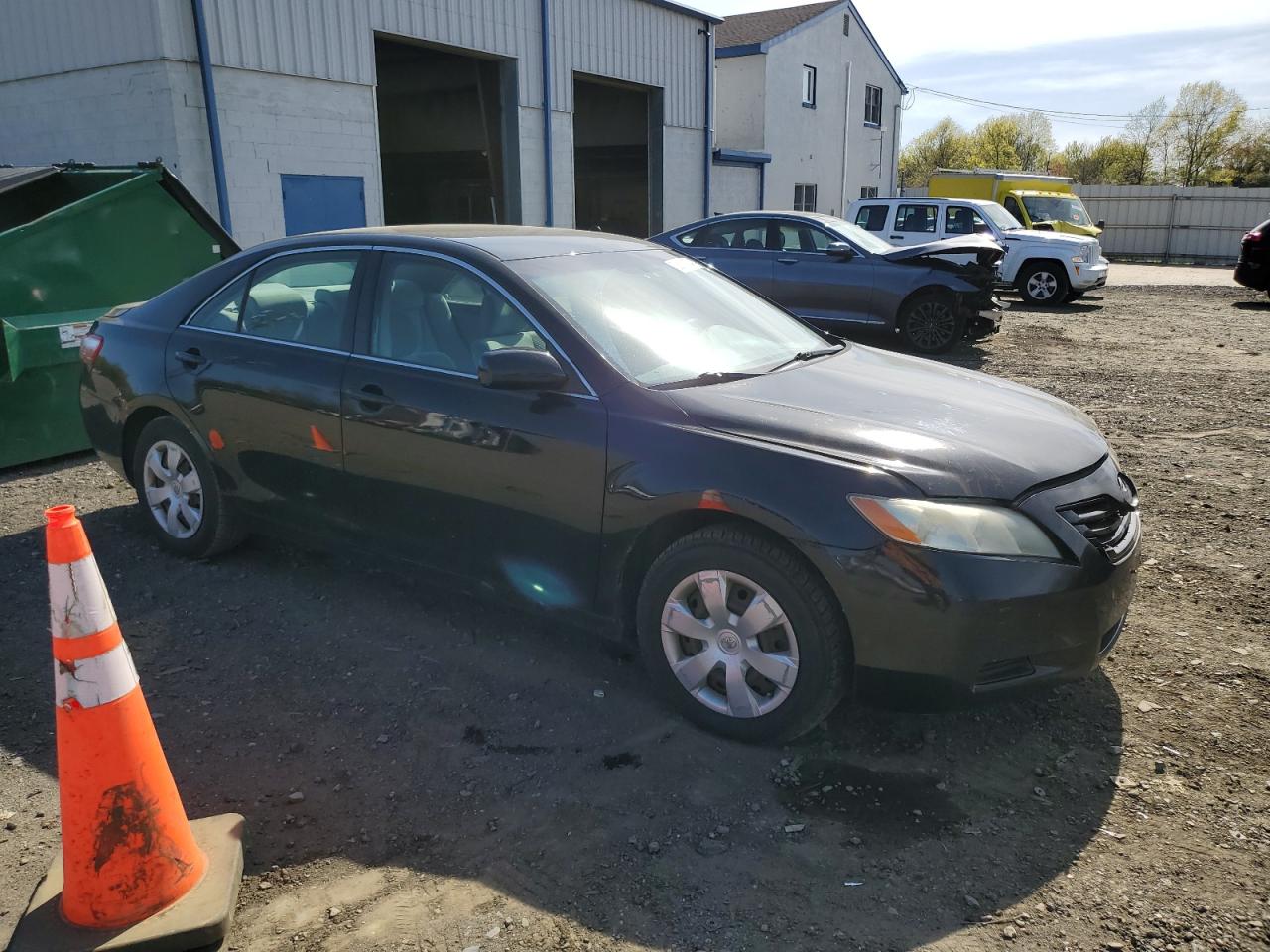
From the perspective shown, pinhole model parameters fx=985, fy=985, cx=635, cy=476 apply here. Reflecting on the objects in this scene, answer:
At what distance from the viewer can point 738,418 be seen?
3.25 meters

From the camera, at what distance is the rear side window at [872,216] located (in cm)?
1727

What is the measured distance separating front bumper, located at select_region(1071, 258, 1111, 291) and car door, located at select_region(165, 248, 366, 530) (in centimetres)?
1544

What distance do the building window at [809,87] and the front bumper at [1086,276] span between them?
14905 mm

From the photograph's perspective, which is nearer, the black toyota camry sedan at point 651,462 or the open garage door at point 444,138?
the black toyota camry sedan at point 651,462

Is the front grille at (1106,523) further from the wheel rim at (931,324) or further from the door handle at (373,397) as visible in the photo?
the wheel rim at (931,324)

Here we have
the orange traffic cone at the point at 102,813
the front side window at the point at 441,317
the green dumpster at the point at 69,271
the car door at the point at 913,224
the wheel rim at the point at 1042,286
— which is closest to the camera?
the orange traffic cone at the point at 102,813

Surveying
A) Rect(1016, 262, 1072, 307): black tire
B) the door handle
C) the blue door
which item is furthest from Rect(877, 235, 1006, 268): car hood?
the door handle

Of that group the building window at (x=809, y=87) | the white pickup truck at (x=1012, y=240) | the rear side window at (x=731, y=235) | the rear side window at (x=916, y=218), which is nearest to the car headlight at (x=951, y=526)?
the rear side window at (x=731, y=235)

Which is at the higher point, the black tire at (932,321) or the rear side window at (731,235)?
the rear side window at (731,235)

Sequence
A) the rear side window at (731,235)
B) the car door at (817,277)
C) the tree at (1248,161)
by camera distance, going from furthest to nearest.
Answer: the tree at (1248,161)
the rear side window at (731,235)
the car door at (817,277)

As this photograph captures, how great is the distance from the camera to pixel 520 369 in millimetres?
3383

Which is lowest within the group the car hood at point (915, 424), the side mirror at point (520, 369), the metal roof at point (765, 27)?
the car hood at point (915, 424)

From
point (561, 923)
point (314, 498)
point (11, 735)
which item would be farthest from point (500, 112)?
point (561, 923)

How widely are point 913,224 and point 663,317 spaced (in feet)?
46.8
